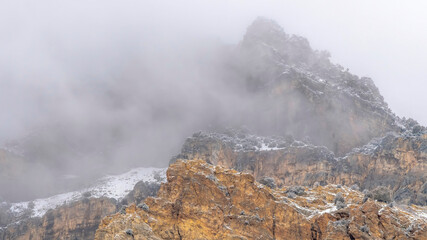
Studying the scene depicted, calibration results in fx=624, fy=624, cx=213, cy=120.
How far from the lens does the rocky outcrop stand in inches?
5753

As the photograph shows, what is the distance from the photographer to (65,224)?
161125 mm

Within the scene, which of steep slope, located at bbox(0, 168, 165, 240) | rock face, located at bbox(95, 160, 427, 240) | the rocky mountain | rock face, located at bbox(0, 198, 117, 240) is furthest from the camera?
rock face, located at bbox(0, 198, 117, 240)

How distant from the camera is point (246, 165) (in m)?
160

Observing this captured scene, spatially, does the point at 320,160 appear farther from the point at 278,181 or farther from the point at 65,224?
the point at 65,224

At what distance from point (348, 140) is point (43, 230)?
3308 inches

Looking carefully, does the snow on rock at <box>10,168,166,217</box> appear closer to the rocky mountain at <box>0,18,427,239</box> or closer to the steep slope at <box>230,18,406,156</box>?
the rocky mountain at <box>0,18,427,239</box>

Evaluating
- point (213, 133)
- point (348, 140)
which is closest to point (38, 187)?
point (213, 133)

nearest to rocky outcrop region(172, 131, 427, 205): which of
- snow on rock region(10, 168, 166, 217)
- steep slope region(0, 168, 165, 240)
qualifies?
steep slope region(0, 168, 165, 240)

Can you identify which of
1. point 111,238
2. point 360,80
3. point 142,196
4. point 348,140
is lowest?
point 111,238

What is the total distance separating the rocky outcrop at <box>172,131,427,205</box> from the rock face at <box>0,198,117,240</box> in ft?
84.2

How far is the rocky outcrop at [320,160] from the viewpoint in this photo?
479 feet

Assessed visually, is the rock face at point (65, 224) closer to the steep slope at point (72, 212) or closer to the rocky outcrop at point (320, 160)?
the steep slope at point (72, 212)

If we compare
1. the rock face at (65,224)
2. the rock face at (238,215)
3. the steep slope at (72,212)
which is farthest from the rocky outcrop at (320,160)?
the rock face at (238,215)

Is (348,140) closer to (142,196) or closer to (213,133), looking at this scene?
(213,133)
